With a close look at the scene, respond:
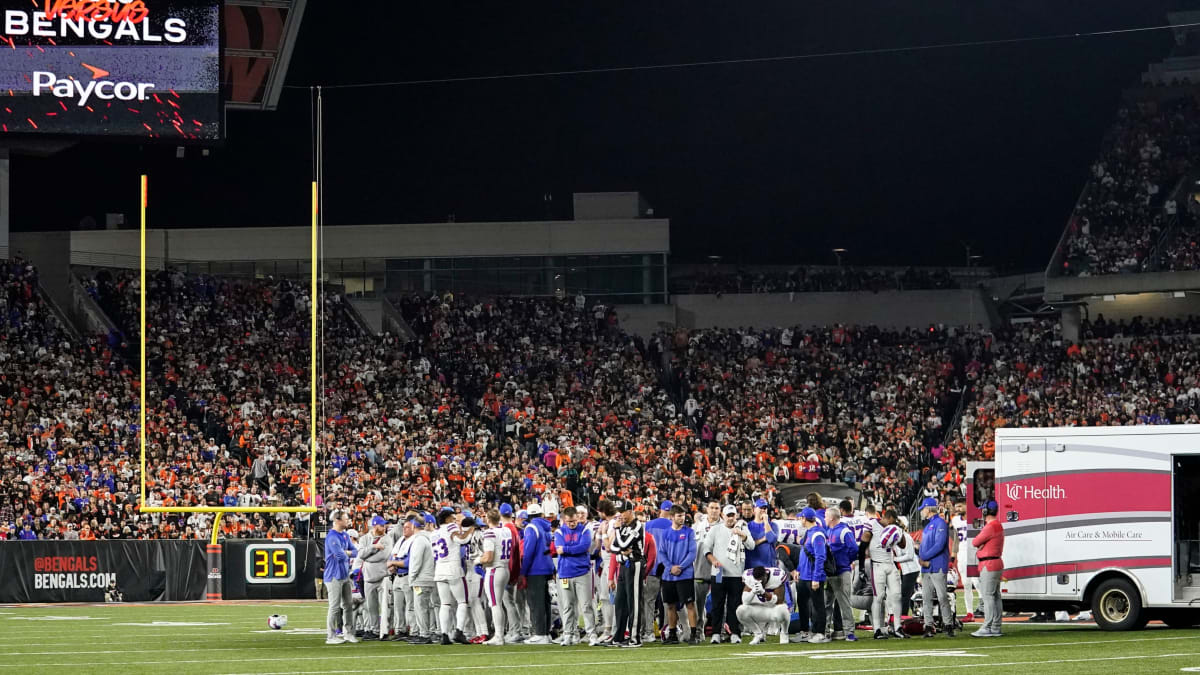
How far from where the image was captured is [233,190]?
4659cm

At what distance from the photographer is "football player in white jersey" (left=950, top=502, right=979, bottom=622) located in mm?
20000

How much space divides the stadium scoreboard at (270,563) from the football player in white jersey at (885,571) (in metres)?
13.8

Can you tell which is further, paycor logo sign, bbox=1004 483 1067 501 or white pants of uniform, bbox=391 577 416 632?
white pants of uniform, bbox=391 577 416 632

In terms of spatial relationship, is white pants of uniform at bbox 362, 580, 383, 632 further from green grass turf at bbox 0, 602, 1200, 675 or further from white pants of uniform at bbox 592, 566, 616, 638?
white pants of uniform at bbox 592, 566, 616, 638

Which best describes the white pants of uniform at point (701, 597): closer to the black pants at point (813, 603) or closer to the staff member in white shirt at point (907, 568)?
the black pants at point (813, 603)

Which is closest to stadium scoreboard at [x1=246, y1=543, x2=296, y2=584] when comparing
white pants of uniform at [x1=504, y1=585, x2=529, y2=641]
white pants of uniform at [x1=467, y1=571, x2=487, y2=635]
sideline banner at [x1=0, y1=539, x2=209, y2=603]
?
sideline banner at [x1=0, y1=539, x2=209, y2=603]

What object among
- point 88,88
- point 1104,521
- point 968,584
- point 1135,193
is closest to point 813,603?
point 1104,521

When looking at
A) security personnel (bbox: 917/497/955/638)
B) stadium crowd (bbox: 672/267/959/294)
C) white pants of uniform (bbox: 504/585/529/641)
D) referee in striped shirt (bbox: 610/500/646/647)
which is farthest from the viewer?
stadium crowd (bbox: 672/267/959/294)

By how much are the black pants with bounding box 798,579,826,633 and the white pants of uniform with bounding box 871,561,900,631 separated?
1.92 ft

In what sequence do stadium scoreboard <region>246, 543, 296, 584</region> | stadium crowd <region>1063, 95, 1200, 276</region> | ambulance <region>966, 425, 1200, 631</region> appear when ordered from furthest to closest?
1. stadium crowd <region>1063, 95, 1200, 276</region>
2. stadium scoreboard <region>246, 543, 296, 584</region>
3. ambulance <region>966, 425, 1200, 631</region>

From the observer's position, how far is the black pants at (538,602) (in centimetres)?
1644

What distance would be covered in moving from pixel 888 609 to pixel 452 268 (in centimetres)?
3052

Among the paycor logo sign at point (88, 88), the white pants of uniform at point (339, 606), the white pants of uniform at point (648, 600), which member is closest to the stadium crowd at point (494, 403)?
the paycor logo sign at point (88, 88)

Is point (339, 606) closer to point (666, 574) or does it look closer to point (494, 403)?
point (666, 574)
